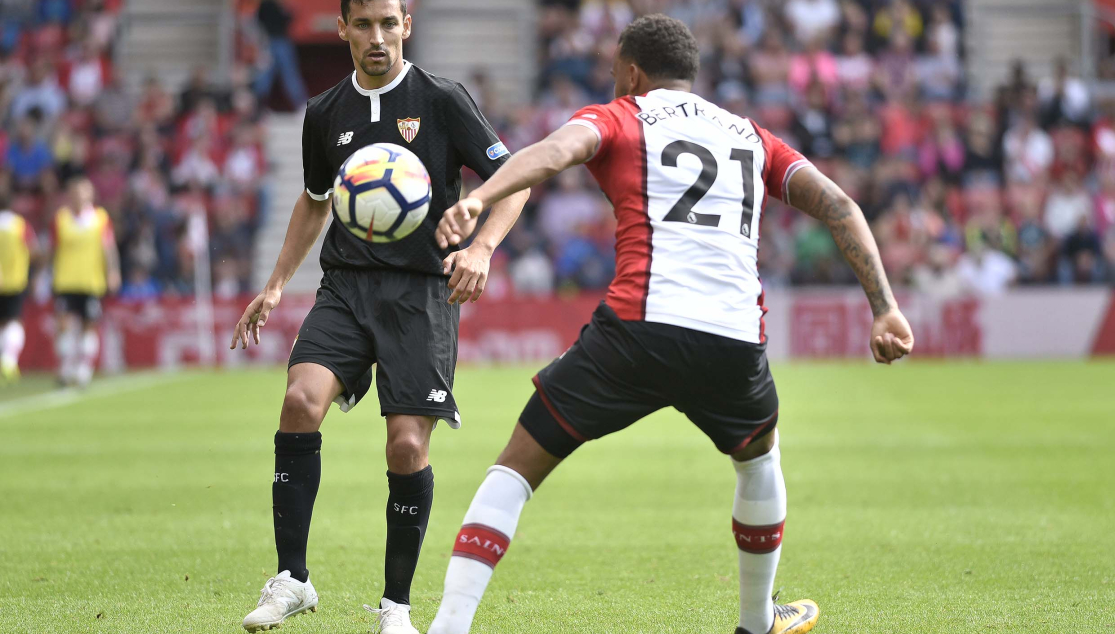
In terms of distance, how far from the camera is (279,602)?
4.63 meters

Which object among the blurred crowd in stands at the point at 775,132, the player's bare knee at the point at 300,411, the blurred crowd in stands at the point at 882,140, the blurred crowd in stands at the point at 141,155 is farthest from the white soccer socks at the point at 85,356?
the player's bare knee at the point at 300,411

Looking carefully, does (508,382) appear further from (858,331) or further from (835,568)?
(835,568)

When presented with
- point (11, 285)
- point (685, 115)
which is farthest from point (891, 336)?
point (11, 285)

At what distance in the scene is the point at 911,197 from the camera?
842 inches

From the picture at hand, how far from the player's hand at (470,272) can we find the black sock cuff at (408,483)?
0.93 m

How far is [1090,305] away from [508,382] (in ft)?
31.4

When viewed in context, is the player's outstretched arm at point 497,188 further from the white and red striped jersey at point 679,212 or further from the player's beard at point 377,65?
the player's beard at point 377,65

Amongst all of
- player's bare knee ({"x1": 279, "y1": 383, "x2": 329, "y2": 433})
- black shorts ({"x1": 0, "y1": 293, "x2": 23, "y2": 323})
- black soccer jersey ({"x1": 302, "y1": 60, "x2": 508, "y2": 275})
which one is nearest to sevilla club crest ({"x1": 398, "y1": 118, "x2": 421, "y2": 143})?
black soccer jersey ({"x1": 302, "y1": 60, "x2": 508, "y2": 275})

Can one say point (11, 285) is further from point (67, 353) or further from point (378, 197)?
point (378, 197)

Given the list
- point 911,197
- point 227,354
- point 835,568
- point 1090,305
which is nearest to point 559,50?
point 911,197

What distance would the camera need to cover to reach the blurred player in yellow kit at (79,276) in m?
16.4

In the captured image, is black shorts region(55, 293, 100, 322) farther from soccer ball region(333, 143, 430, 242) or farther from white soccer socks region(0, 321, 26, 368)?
soccer ball region(333, 143, 430, 242)

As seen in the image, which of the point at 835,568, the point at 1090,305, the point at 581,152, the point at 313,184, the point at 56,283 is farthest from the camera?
the point at 1090,305

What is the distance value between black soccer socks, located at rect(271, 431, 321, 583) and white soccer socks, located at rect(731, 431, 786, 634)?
1.57 m
